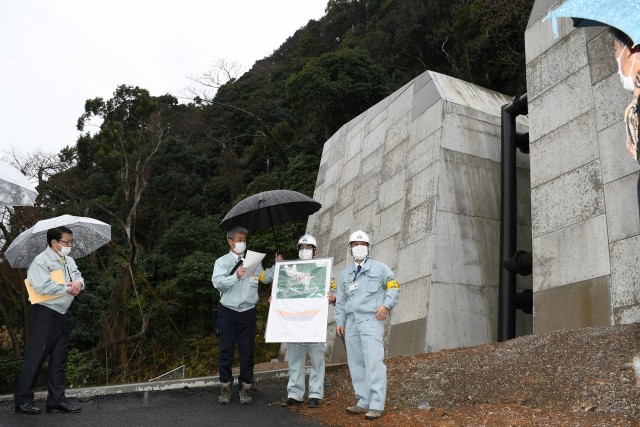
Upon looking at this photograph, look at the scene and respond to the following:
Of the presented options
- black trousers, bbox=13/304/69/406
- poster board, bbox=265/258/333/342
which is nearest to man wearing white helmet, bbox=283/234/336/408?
poster board, bbox=265/258/333/342

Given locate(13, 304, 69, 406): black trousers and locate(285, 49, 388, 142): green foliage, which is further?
locate(285, 49, 388, 142): green foliage

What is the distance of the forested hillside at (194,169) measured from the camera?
18594mm

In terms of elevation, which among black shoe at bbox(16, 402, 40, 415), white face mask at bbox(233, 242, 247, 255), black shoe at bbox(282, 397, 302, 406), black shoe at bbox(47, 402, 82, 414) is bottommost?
black shoe at bbox(16, 402, 40, 415)

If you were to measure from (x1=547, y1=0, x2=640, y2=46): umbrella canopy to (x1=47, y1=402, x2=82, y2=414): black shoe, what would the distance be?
549cm

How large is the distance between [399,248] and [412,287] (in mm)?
961

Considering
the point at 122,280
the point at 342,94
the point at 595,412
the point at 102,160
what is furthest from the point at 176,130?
the point at 595,412

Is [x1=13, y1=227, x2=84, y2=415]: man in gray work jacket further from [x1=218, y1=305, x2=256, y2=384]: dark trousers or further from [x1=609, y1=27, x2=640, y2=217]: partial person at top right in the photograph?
[x1=609, y1=27, x2=640, y2=217]: partial person at top right

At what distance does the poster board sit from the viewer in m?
5.89

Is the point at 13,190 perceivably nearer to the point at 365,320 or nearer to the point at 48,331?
the point at 48,331

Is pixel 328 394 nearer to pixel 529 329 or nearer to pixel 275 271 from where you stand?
pixel 275 271

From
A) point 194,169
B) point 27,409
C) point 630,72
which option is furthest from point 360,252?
point 194,169

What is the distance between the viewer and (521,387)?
17.6 ft

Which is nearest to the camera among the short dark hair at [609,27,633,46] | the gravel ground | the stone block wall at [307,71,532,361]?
the short dark hair at [609,27,633,46]

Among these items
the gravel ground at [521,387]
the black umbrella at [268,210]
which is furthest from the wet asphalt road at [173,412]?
the black umbrella at [268,210]
